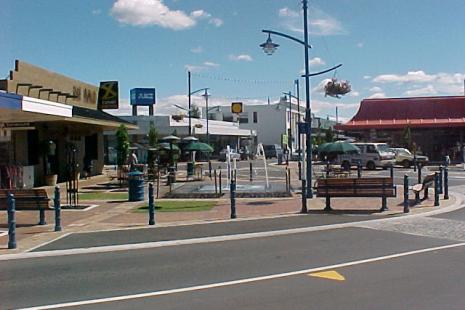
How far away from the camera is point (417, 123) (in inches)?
2180

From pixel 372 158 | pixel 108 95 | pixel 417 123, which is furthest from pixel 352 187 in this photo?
pixel 417 123

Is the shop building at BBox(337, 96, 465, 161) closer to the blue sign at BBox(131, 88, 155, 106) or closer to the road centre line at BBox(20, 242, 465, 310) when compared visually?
the blue sign at BBox(131, 88, 155, 106)

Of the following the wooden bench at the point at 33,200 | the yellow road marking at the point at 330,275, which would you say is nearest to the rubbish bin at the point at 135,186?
the wooden bench at the point at 33,200

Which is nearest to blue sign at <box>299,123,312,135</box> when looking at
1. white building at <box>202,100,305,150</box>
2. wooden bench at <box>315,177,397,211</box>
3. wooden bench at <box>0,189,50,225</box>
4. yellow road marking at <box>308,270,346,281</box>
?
wooden bench at <box>315,177,397,211</box>

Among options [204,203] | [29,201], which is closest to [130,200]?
[204,203]

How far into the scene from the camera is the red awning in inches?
2178

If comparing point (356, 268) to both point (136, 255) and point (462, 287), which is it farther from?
point (136, 255)

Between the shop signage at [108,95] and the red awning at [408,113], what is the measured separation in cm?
2672

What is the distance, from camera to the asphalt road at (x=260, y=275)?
7.34m

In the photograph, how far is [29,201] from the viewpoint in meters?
15.2

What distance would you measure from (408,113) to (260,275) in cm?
5184

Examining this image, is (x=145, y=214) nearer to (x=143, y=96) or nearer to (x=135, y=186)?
(x=135, y=186)

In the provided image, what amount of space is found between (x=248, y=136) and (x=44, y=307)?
80.4 meters

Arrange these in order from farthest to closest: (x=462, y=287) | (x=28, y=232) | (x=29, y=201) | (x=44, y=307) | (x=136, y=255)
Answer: (x=29, y=201) → (x=28, y=232) → (x=136, y=255) → (x=462, y=287) → (x=44, y=307)
